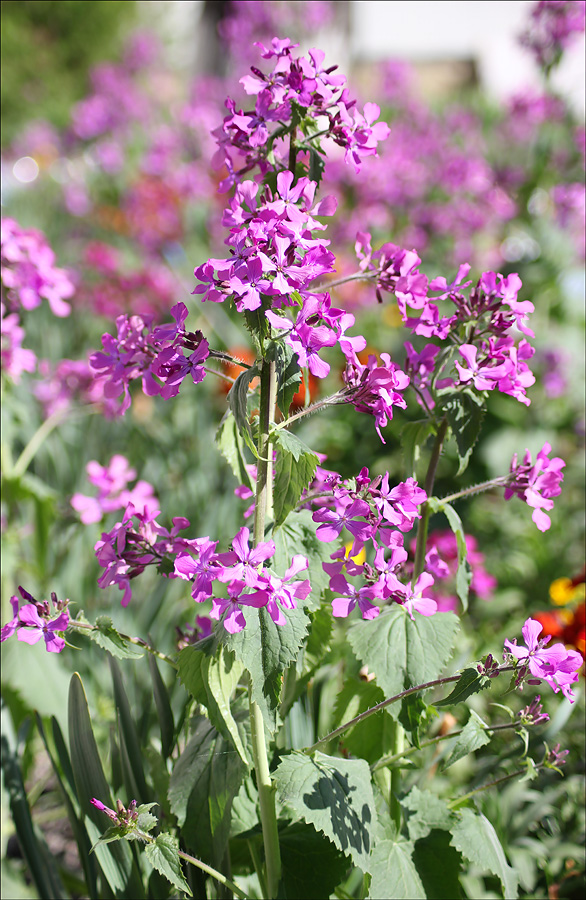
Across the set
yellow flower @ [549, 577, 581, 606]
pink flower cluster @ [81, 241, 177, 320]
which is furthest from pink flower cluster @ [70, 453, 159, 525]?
pink flower cluster @ [81, 241, 177, 320]

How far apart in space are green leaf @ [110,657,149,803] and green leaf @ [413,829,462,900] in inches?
16.5

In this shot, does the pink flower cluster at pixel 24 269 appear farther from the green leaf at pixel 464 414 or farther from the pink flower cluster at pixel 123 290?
the pink flower cluster at pixel 123 290

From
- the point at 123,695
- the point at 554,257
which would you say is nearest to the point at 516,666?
the point at 123,695

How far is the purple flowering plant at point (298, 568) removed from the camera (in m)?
0.81

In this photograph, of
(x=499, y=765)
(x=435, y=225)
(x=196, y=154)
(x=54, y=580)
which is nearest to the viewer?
(x=499, y=765)

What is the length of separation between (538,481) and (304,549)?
1.14ft

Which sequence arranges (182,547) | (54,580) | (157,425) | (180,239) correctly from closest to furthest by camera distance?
(182,547)
(54,580)
(157,425)
(180,239)

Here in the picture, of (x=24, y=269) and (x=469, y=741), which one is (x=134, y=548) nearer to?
(x=469, y=741)

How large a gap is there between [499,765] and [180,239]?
3793 mm

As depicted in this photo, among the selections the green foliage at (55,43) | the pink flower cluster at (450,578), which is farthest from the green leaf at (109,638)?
the green foliage at (55,43)

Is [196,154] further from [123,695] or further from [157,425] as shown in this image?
[123,695]

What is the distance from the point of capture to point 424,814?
3.52 ft

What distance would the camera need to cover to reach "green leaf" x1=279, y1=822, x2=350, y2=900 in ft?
3.17

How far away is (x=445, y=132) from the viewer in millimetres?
4883
